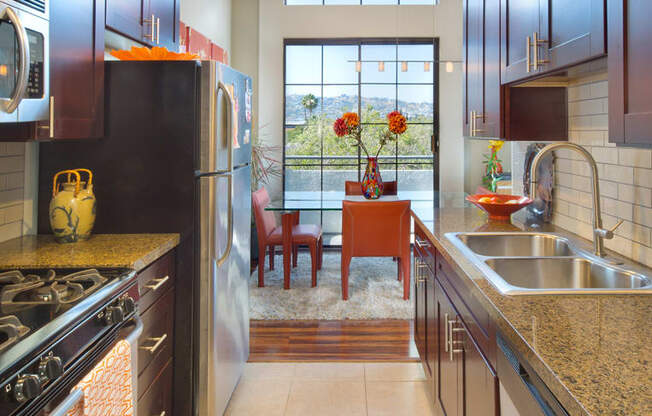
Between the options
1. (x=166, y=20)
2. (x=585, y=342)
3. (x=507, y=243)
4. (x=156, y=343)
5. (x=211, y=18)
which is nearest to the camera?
(x=585, y=342)

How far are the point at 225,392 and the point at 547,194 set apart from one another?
1.90 meters

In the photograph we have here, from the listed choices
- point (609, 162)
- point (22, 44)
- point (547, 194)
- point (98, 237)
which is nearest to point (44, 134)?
point (22, 44)

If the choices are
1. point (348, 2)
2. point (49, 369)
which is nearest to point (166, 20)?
point (49, 369)

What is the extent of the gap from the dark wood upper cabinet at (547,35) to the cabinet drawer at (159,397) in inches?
71.3

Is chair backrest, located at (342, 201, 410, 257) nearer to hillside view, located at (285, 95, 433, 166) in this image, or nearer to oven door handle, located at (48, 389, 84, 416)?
hillside view, located at (285, 95, 433, 166)

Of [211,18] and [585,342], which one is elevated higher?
[211,18]

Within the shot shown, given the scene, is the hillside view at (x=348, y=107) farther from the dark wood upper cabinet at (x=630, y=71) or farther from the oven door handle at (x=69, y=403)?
the oven door handle at (x=69, y=403)

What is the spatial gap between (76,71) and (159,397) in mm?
1285

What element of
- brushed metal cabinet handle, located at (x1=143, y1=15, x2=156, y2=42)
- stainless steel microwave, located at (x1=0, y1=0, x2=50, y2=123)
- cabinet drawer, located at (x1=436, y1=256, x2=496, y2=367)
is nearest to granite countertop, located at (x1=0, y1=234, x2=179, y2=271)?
stainless steel microwave, located at (x1=0, y1=0, x2=50, y2=123)

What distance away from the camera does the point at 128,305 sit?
1.57 m

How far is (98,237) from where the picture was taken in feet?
7.08

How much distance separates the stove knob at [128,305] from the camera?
1549 millimetres

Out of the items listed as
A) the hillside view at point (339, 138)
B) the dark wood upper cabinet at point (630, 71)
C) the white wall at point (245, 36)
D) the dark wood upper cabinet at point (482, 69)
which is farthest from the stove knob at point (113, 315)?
the white wall at point (245, 36)

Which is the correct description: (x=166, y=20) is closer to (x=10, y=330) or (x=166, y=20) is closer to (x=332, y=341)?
(x=10, y=330)
